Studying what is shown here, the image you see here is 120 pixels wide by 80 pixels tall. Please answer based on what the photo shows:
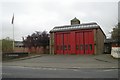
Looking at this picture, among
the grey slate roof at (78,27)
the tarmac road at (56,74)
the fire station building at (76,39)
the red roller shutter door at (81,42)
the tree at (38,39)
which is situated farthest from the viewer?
the tree at (38,39)

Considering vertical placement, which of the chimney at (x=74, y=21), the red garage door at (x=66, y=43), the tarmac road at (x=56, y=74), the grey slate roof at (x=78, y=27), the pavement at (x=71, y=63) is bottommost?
the pavement at (x=71, y=63)

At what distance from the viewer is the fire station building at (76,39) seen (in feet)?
176

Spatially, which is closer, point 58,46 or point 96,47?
point 96,47

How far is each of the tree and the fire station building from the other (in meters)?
3.93

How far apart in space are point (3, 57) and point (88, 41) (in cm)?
2150

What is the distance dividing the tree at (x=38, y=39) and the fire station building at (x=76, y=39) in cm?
393

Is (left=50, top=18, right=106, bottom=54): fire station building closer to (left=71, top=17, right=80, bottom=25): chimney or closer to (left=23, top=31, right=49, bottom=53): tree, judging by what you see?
(left=23, top=31, right=49, bottom=53): tree

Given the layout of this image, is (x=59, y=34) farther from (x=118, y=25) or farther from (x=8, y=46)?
(x=118, y=25)

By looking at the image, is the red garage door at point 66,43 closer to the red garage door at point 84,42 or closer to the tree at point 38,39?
the red garage door at point 84,42

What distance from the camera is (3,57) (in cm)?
4238

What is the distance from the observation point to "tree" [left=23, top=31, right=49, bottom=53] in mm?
63688

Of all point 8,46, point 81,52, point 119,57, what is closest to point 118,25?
point 119,57

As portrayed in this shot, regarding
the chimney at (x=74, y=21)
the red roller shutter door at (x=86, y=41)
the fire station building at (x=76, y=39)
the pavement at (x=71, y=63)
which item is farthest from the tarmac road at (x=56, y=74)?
the chimney at (x=74, y=21)

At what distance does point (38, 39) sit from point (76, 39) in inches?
493
